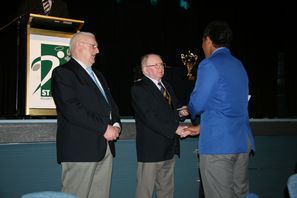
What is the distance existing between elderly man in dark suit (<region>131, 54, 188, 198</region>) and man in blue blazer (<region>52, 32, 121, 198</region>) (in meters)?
0.37

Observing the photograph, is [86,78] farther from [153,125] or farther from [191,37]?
[191,37]

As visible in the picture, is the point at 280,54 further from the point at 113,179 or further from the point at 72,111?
the point at 72,111

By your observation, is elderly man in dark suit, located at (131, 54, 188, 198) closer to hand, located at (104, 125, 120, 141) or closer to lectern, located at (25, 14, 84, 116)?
hand, located at (104, 125, 120, 141)

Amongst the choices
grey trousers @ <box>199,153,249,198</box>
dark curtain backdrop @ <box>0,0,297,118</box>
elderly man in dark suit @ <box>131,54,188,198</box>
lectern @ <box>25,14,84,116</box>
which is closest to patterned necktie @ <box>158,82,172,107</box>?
elderly man in dark suit @ <box>131,54,188,198</box>

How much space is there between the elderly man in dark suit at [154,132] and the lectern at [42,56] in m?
0.67

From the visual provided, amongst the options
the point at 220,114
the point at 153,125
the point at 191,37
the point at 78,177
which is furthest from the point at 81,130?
the point at 191,37

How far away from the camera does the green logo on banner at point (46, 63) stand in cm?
260

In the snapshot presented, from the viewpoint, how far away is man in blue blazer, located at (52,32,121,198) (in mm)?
2123

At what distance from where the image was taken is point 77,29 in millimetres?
2873

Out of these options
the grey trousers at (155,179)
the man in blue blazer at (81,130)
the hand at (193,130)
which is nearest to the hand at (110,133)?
the man in blue blazer at (81,130)

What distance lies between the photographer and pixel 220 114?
209 centimetres

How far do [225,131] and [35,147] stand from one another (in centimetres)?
136

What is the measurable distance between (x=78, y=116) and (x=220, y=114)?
2.91 feet

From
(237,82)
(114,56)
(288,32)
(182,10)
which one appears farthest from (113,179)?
(288,32)
